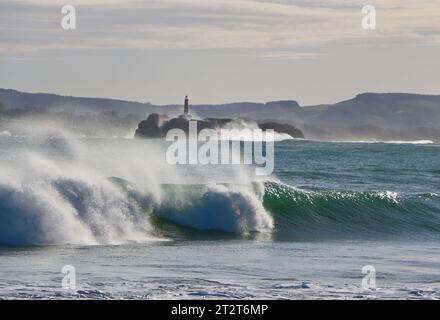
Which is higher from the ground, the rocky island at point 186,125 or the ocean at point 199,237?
the rocky island at point 186,125

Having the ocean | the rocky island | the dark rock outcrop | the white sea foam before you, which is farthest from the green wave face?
the dark rock outcrop

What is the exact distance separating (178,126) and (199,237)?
96.2 m

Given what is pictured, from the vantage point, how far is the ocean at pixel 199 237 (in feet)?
44.3

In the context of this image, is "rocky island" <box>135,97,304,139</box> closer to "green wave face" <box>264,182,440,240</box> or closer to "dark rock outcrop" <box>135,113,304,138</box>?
"dark rock outcrop" <box>135,113,304,138</box>

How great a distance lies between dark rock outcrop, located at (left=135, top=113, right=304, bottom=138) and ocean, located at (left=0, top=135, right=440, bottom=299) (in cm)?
8584

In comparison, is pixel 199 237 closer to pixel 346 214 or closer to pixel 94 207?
pixel 94 207

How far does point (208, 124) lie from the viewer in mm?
120438

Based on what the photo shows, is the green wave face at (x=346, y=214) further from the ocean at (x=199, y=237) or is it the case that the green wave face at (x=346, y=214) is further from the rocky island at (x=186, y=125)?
the rocky island at (x=186, y=125)

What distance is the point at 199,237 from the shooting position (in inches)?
825

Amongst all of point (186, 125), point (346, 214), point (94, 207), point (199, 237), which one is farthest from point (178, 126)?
point (94, 207)

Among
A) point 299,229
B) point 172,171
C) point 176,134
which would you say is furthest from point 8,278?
point 176,134

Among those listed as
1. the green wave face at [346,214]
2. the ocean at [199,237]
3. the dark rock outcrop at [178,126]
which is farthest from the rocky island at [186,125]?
the ocean at [199,237]

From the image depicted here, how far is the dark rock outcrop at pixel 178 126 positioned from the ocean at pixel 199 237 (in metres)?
85.8
